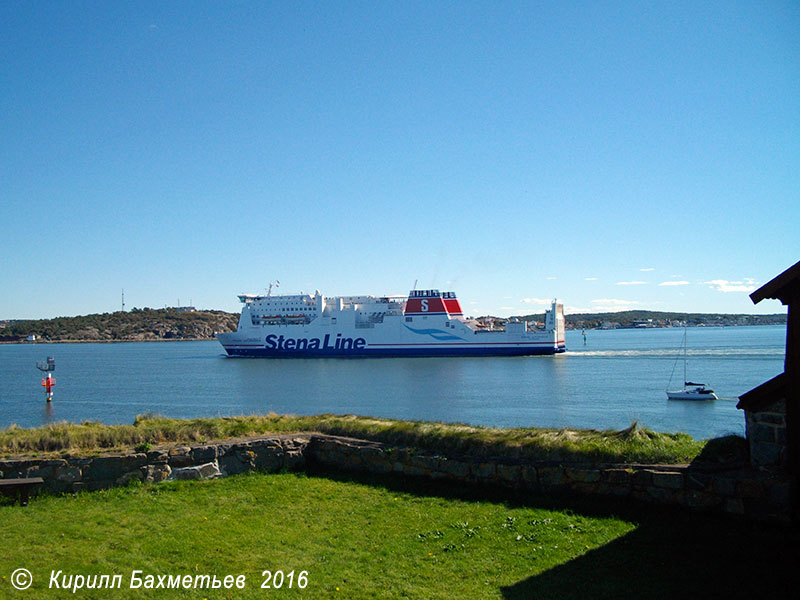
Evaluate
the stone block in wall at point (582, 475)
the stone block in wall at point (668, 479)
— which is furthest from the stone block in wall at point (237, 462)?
the stone block in wall at point (668, 479)

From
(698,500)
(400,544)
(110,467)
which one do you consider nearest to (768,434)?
(698,500)

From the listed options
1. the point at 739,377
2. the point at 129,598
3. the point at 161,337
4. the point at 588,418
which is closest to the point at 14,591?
the point at 129,598

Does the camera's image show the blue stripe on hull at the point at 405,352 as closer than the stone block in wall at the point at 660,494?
No

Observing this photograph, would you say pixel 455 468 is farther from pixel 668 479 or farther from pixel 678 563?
pixel 678 563

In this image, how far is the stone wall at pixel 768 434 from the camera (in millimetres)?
4219

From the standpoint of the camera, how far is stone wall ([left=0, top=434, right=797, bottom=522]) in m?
4.23

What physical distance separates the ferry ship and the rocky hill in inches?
2740

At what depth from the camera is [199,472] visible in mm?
5895

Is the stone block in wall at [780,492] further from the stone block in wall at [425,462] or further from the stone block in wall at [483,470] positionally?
the stone block in wall at [425,462]

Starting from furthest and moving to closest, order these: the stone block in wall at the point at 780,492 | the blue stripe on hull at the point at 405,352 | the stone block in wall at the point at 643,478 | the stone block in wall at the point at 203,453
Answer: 1. the blue stripe on hull at the point at 405,352
2. the stone block in wall at the point at 203,453
3. the stone block in wall at the point at 643,478
4. the stone block in wall at the point at 780,492

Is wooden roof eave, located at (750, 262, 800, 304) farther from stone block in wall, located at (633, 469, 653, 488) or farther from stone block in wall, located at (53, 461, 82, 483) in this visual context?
stone block in wall, located at (53, 461, 82, 483)

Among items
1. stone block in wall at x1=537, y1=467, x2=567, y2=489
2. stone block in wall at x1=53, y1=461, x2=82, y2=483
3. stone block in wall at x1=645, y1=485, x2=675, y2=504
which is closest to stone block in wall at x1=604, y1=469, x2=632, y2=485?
stone block in wall at x1=645, y1=485, x2=675, y2=504

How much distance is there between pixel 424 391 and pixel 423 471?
19.7 m

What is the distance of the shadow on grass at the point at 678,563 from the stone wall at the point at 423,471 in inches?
5.5
